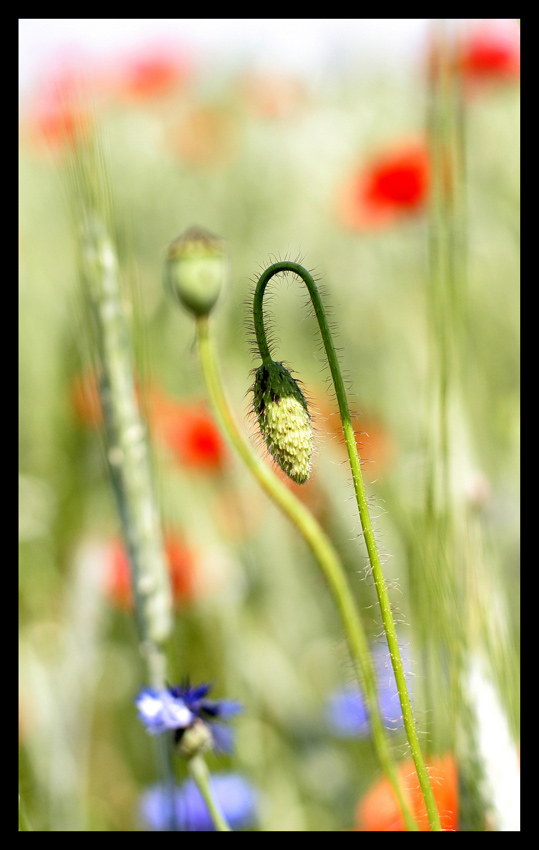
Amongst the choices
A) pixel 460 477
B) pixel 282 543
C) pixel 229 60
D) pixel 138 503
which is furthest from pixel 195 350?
pixel 229 60

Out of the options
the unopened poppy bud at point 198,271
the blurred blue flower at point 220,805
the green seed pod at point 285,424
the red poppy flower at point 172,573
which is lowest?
the blurred blue flower at point 220,805

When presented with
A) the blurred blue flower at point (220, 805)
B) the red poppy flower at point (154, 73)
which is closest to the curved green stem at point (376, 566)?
the blurred blue flower at point (220, 805)

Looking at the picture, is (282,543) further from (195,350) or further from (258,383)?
(258,383)

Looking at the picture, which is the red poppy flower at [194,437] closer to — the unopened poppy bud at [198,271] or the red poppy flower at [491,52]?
the unopened poppy bud at [198,271]

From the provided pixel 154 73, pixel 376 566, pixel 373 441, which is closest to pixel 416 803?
pixel 376 566

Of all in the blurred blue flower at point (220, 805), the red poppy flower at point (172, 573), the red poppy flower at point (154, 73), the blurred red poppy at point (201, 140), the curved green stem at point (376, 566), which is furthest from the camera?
the blurred red poppy at point (201, 140)

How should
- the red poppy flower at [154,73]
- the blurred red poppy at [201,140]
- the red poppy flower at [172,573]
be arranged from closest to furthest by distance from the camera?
the red poppy flower at [172,573] < the red poppy flower at [154,73] < the blurred red poppy at [201,140]
